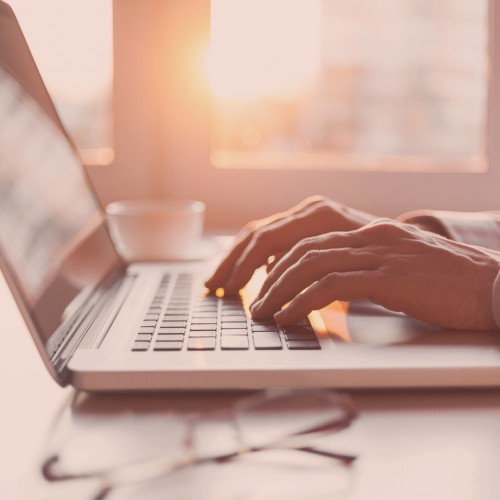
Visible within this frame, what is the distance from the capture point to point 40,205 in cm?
61

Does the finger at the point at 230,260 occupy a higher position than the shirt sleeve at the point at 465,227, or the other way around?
the finger at the point at 230,260

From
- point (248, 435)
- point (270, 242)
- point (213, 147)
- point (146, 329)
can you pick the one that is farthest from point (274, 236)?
point (213, 147)

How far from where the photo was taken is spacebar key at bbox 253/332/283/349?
0.50 meters

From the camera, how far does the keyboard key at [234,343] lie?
1.63 feet

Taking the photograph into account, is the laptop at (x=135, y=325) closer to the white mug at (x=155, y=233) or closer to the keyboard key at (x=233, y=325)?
the keyboard key at (x=233, y=325)

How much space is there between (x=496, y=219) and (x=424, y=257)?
30cm

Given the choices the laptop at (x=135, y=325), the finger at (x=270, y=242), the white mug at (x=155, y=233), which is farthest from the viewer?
the white mug at (x=155, y=233)

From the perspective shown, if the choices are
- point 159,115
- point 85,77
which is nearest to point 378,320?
point 159,115

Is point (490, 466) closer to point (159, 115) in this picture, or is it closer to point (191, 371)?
point (191, 371)

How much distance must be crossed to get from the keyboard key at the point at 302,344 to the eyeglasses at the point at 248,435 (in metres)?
0.05

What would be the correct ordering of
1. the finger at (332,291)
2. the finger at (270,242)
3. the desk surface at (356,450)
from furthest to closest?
the finger at (270,242), the finger at (332,291), the desk surface at (356,450)

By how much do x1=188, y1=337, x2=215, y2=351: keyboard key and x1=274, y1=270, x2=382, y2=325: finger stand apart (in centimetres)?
7

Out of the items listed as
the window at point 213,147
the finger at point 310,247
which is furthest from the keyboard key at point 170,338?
the window at point 213,147

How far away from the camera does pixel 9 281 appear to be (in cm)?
44
